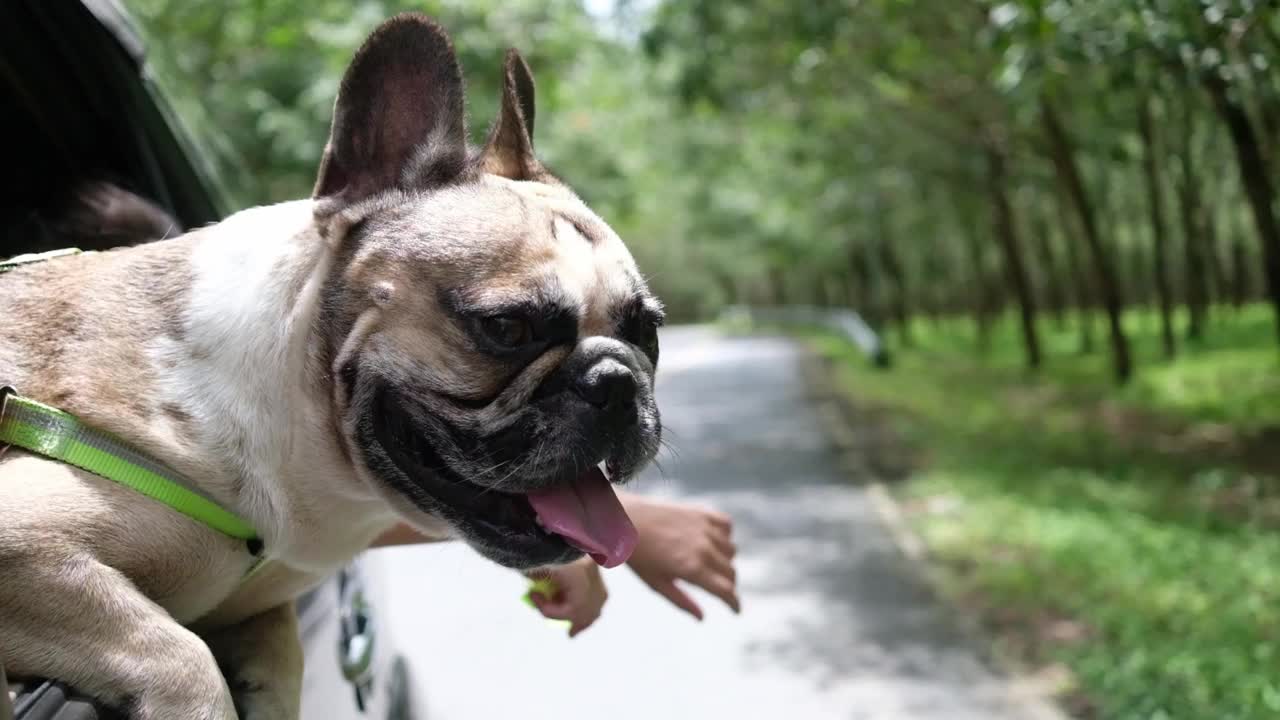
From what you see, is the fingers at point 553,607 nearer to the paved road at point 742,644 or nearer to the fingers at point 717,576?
the fingers at point 717,576

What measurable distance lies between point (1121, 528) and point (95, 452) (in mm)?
8292

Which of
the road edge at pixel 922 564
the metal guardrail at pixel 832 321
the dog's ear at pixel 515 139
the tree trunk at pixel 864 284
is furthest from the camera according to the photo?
the tree trunk at pixel 864 284

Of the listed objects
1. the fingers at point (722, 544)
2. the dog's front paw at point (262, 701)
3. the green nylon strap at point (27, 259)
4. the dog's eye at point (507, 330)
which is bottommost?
the fingers at point (722, 544)

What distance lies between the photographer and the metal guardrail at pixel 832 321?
2483cm

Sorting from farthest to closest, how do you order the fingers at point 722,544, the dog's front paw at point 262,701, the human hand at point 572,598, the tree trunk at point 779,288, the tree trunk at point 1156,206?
the tree trunk at point 779,288
the tree trunk at point 1156,206
the fingers at point 722,544
the human hand at point 572,598
the dog's front paw at point 262,701

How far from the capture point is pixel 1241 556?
8.01 meters

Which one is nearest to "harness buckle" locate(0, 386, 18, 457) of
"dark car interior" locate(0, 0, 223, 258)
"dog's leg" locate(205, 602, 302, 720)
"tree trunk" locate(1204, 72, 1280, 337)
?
"dog's leg" locate(205, 602, 302, 720)

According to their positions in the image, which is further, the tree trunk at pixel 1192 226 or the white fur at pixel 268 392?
the tree trunk at pixel 1192 226

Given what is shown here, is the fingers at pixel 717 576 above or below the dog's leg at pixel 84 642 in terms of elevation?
below

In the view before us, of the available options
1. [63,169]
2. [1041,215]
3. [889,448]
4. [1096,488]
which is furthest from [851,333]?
[63,169]

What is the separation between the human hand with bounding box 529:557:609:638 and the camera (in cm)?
287

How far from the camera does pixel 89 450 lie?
6.46ft

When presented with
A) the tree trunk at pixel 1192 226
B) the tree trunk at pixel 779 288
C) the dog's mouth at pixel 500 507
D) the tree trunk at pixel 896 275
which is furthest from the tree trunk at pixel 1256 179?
the tree trunk at pixel 779 288

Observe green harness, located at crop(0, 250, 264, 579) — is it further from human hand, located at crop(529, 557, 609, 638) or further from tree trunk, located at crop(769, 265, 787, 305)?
tree trunk, located at crop(769, 265, 787, 305)
